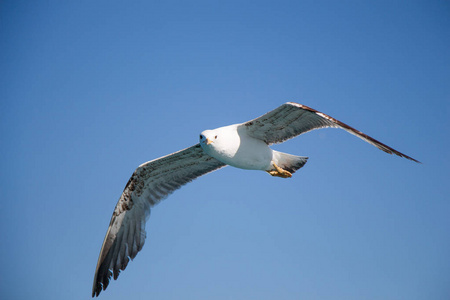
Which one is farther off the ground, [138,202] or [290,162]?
[138,202]

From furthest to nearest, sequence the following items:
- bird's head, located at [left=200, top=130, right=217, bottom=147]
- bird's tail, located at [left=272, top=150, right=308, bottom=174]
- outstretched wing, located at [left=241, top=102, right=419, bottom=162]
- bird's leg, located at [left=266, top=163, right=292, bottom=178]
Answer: bird's tail, located at [left=272, top=150, right=308, bottom=174], bird's leg, located at [left=266, top=163, right=292, bottom=178], bird's head, located at [left=200, top=130, right=217, bottom=147], outstretched wing, located at [left=241, top=102, right=419, bottom=162]

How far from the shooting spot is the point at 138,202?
11.4 metres

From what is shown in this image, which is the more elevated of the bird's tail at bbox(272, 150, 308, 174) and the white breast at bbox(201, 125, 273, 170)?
the white breast at bbox(201, 125, 273, 170)

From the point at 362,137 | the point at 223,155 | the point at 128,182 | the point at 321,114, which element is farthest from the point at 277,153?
the point at 128,182

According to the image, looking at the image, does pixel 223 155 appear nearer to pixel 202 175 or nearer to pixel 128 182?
pixel 202 175

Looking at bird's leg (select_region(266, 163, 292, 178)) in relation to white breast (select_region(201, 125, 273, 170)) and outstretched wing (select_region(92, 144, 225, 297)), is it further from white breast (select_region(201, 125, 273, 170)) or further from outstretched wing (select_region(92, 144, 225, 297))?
outstretched wing (select_region(92, 144, 225, 297))

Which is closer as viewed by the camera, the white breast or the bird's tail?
the white breast

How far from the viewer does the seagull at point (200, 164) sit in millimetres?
9141

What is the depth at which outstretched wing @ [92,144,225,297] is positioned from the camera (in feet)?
35.7

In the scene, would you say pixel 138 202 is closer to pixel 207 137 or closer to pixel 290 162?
pixel 207 137

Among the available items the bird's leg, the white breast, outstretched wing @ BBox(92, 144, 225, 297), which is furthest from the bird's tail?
outstretched wing @ BBox(92, 144, 225, 297)

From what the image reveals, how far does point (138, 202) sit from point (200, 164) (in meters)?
2.10

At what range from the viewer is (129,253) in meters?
11.1

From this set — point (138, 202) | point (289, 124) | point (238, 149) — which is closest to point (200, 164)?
point (238, 149)
